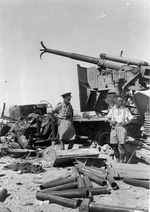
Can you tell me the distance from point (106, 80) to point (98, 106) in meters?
1.22

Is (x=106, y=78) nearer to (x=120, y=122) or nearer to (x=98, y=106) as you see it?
(x=98, y=106)

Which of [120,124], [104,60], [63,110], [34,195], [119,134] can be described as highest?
[104,60]

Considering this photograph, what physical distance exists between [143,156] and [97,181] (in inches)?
73.9

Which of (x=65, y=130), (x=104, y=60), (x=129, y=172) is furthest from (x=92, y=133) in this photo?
(x=129, y=172)

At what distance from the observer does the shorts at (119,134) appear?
19.5 ft

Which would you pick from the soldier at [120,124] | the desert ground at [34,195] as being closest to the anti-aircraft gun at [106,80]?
the soldier at [120,124]

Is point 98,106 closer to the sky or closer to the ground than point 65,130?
closer to the sky

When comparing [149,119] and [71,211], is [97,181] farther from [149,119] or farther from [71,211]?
[149,119]

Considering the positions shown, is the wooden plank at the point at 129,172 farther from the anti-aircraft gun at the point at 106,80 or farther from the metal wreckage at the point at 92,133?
the anti-aircraft gun at the point at 106,80

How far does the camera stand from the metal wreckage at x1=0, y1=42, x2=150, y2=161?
7984mm

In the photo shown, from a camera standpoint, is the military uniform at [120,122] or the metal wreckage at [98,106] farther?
the metal wreckage at [98,106]

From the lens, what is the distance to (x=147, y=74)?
24.8 feet

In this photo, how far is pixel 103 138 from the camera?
8641mm

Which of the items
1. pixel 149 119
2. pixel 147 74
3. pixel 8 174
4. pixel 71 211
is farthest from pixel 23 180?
pixel 147 74
